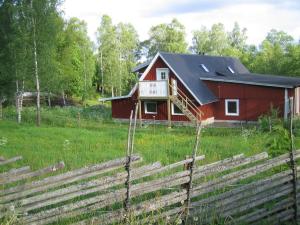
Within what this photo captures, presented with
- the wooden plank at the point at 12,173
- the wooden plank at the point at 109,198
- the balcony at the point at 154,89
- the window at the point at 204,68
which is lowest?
the wooden plank at the point at 109,198

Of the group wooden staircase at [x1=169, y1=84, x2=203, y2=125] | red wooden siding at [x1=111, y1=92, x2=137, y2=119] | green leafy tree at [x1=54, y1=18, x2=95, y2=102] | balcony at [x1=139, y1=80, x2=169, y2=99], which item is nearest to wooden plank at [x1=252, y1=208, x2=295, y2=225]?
wooden staircase at [x1=169, y1=84, x2=203, y2=125]

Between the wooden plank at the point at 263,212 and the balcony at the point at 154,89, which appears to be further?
the balcony at the point at 154,89

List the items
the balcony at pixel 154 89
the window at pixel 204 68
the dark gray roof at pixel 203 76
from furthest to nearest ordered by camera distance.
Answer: the window at pixel 204 68, the balcony at pixel 154 89, the dark gray roof at pixel 203 76

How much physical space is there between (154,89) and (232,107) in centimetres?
595

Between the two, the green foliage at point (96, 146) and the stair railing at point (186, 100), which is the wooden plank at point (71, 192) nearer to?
the green foliage at point (96, 146)

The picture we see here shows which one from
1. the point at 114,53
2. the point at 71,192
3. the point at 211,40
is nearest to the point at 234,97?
the point at 71,192

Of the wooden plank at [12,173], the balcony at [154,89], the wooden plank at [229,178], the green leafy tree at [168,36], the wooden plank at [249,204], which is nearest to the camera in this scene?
the wooden plank at [12,173]

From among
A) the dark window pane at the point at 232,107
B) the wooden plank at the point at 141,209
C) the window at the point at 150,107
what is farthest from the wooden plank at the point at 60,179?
the window at the point at 150,107

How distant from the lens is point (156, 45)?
195 ft

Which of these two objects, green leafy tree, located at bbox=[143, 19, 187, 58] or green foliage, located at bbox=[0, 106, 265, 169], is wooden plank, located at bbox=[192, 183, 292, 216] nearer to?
green foliage, located at bbox=[0, 106, 265, 169]

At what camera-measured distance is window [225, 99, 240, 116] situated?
94.8ft

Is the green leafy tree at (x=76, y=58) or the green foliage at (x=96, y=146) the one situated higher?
the green leafy tree at (x=76, y=58)

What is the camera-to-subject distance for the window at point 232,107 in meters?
28.9

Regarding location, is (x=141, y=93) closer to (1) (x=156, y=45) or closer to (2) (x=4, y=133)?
(2) (x=4, y=133)
